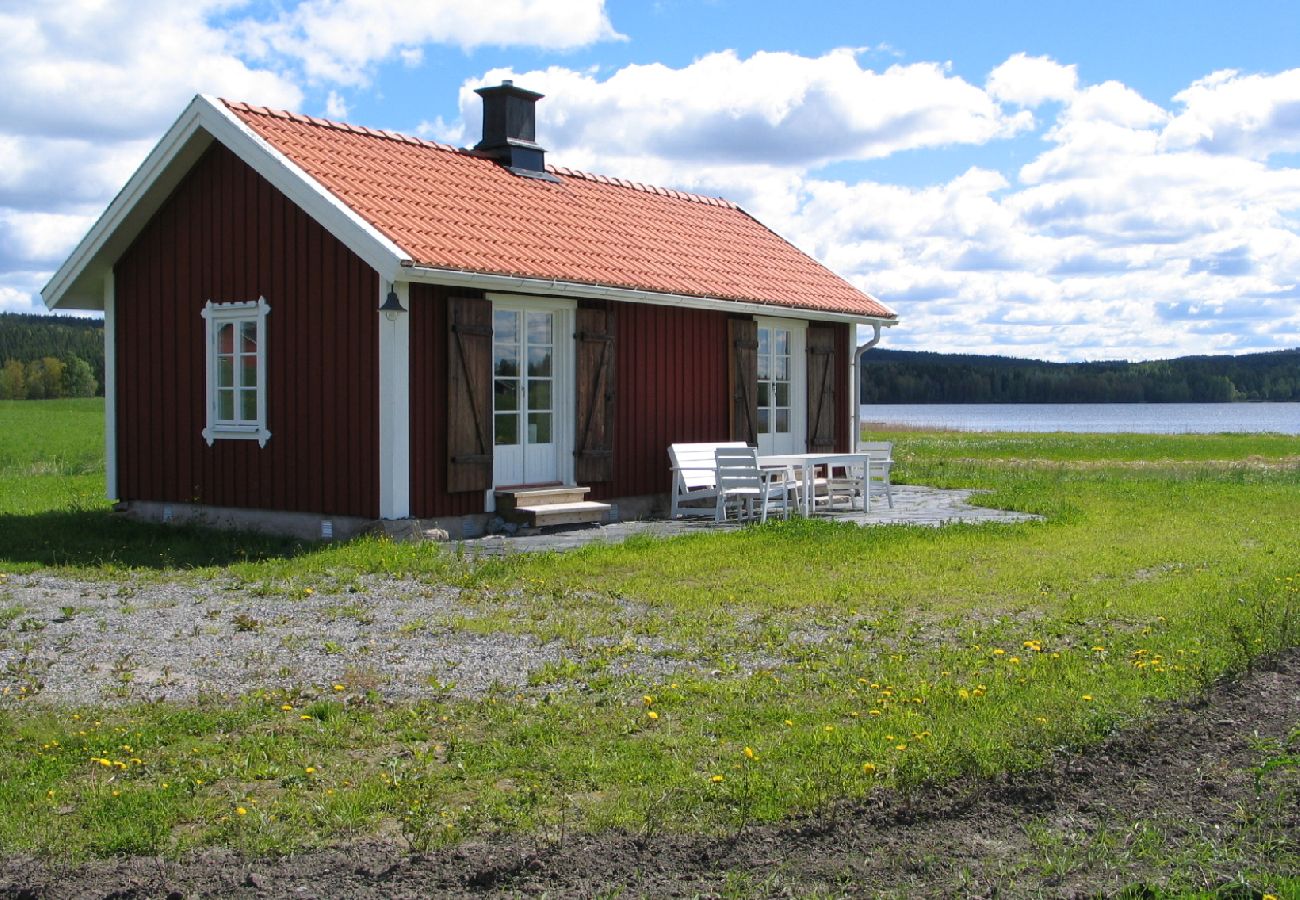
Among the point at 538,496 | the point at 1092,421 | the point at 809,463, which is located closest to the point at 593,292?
the point at 538,496

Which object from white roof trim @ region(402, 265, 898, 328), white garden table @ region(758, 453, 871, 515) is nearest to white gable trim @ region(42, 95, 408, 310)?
white roof trim @ region(402, 265, 898, 328)

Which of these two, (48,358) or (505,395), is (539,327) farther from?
(48,358)

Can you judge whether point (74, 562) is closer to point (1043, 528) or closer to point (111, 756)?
point (111, 756)

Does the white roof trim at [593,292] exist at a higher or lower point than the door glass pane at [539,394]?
higher

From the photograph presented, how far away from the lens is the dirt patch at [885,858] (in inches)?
174

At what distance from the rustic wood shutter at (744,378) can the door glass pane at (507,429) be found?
3895mm

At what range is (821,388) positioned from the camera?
774 inches

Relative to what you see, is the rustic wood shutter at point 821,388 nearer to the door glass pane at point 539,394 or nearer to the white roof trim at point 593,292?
the white roof trim at point 593,292

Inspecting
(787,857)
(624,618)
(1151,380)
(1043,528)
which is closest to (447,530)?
(624,618)

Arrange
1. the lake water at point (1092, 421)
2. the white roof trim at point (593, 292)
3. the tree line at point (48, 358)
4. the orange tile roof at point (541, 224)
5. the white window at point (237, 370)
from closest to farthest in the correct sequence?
the white roof trim at point (593, 292)
the orange tile roof at point (541, 224)
the white window at point (237, 370)
the lake water at point (1092, 421)
the tree line at point (48, 358)

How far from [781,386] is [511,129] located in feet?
16.3

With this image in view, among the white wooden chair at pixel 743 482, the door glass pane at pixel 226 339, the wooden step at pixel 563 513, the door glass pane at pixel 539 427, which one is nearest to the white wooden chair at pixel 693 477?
the white wooden chair at pixel 743 482

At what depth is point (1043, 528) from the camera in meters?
14.3

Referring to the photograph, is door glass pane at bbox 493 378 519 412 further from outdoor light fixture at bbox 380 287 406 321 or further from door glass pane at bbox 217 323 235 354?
door glass pane at bbox 217 323 235 354
